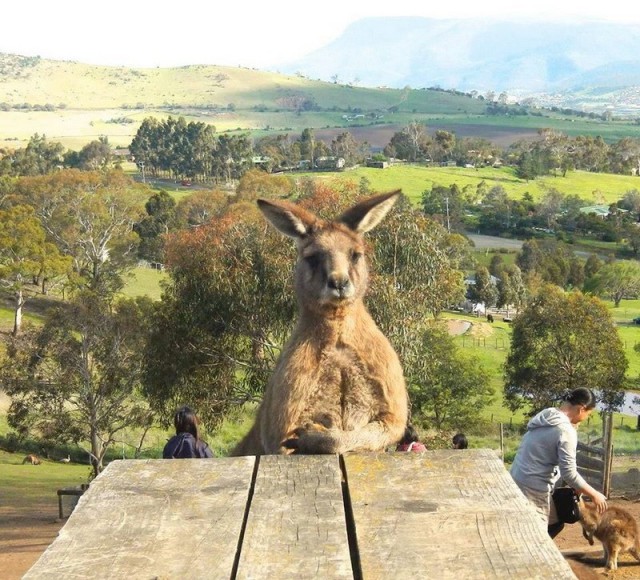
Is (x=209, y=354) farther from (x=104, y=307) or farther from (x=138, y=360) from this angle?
(x=104, y=307)

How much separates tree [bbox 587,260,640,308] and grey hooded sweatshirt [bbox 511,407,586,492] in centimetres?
7346

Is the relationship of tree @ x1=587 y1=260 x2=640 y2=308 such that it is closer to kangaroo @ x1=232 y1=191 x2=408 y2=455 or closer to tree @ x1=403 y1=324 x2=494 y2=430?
tree @ x1=403 y1=324 x2=494 y2=430

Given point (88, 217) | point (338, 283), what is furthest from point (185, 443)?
point (88, 217)

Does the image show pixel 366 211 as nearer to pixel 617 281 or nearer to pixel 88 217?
pixel 88 217

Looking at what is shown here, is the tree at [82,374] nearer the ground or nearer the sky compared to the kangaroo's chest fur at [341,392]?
nearer the ground

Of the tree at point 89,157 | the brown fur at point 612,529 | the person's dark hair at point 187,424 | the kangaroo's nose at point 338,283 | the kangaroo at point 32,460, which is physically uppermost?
the kangaroo's nose at point 338,283

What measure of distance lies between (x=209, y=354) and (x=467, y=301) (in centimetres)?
6083

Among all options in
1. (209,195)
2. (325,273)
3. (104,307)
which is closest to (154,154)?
(209,195)

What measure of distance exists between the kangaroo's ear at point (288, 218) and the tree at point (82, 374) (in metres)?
19.6

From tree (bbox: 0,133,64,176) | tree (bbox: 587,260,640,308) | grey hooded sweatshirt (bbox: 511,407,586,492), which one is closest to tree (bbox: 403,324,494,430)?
grey hooded sweatshirt (bbox: 511,407,586,492)

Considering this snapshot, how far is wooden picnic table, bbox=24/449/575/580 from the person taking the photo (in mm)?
2709

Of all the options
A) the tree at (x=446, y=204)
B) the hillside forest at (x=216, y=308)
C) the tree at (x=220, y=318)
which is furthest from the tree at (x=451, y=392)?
the tree at (x=446, y=204)

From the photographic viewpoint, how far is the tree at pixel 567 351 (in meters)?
36.7

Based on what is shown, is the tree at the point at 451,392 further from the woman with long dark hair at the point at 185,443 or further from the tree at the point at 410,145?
the tree at the point at 410,145
